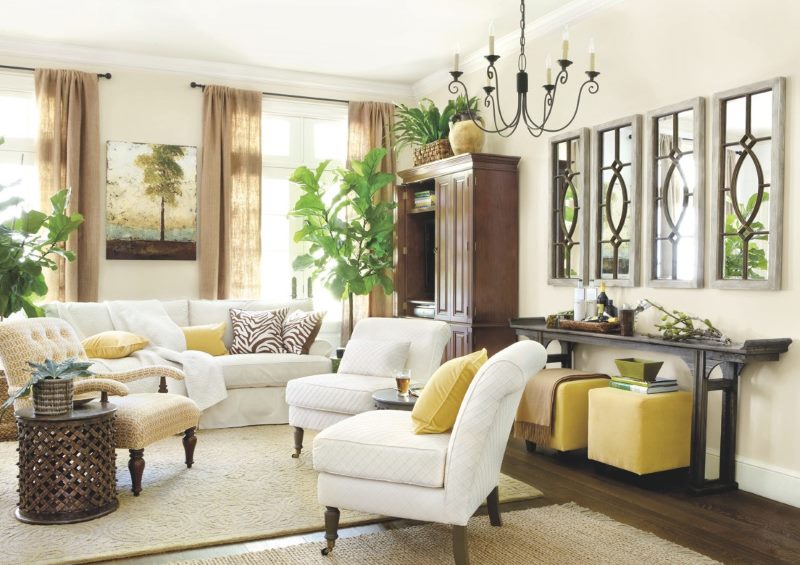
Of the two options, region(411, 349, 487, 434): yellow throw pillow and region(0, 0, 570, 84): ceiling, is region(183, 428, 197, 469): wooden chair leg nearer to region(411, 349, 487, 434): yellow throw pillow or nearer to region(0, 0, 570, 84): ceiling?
region(411, 349, 487, 434): yellow throw pillow

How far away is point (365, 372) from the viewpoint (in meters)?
4.71

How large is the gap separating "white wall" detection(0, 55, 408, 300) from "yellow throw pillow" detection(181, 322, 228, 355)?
0.95 meters

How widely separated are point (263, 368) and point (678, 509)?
3060 millimetres

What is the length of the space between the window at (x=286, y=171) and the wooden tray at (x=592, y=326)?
2891mm

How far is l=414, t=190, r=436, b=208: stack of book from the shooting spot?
6361 millimetres

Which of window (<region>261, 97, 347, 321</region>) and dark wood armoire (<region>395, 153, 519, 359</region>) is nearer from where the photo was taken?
dark wood armoire (<region>395, 153, 519, 359</region>)

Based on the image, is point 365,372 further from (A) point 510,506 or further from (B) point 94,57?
(B) point 94,57

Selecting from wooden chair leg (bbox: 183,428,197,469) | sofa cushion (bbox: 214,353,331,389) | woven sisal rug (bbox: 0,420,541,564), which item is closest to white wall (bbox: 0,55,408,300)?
sofa cushion (bbox: 214,353,331,389)

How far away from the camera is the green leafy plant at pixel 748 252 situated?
3.74 m

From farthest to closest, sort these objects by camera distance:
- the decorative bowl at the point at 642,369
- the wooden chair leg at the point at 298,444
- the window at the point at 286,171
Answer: the window at the point at 286,171
the wooden chair leg at the point at 298,444
the decorative bowl at the point at 642,369

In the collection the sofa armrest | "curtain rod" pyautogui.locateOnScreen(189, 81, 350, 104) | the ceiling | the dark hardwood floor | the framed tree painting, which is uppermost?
the ceiling

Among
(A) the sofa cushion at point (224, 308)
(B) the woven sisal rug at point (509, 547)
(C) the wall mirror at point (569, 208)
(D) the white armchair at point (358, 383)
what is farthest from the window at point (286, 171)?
(B) the woven sisal rug at point (509, 547)

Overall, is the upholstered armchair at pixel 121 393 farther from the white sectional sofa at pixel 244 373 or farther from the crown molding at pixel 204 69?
the crown molding at pixel 204 69

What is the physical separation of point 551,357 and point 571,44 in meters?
2.19
